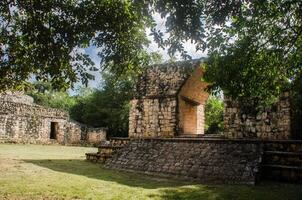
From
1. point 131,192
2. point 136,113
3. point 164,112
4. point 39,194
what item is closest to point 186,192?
point 131,192

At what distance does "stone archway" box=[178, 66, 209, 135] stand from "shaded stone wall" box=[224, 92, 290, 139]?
2327 millimetres

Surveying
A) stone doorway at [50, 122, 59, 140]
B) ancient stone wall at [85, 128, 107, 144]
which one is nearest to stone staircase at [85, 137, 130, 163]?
stone doorway at [50, 122, 59, 140]

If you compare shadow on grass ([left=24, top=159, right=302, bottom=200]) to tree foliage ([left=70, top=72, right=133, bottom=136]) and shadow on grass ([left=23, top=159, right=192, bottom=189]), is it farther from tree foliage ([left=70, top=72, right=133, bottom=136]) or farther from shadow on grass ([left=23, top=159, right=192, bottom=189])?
tree foliage ([left=70, top=72, right=133, bottom=136])

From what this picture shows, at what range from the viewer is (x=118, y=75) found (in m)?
8.70

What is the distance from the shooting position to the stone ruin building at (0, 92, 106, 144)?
27.1 m

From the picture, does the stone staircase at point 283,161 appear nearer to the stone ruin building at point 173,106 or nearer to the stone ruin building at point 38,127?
the stone ruin building at point 173,106

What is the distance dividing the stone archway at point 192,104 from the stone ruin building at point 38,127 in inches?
676

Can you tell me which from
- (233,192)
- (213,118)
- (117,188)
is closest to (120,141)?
(117,188)

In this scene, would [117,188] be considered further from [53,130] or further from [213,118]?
[53,130]

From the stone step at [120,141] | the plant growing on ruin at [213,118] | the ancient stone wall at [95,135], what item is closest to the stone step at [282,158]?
the stone step at [120,141]

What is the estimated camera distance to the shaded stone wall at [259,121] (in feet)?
37.0

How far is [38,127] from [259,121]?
2202cm

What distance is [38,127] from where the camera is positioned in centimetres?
2936

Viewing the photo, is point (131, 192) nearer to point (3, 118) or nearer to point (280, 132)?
point (280, 132)
